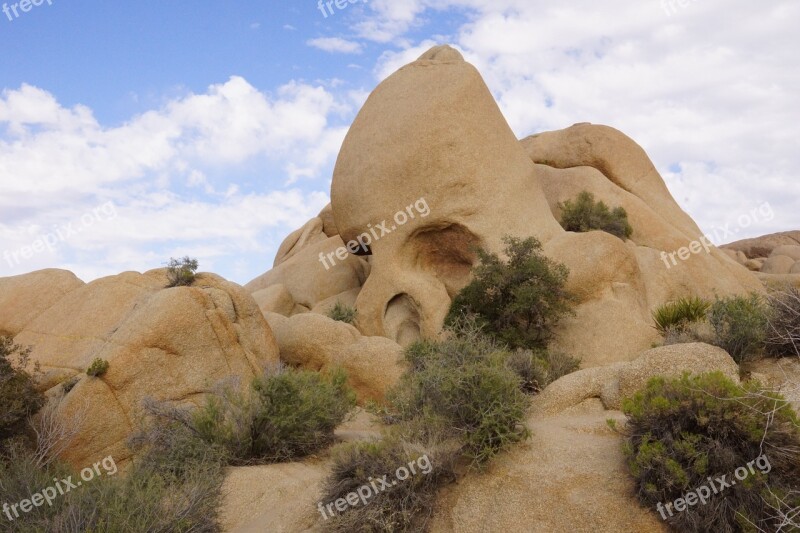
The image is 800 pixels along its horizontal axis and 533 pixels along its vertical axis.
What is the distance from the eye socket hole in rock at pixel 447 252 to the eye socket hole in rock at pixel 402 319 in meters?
1.28

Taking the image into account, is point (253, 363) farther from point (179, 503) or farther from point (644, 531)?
A: point (644, 531)

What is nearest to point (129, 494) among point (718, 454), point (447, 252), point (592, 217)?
point (718, 454)

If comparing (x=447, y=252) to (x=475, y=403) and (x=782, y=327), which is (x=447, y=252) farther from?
(x=475, y=403)

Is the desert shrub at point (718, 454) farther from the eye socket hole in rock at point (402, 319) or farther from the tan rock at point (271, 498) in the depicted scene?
the eye socket hole in rock at point (402, 319)

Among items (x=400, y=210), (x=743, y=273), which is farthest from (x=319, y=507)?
(x=743, y=273)

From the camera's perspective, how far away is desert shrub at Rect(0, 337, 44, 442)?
9367 mm

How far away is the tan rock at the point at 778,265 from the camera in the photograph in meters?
34.2

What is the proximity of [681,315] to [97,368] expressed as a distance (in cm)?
1228

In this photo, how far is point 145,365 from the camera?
444 inches

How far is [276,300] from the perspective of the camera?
2488cm

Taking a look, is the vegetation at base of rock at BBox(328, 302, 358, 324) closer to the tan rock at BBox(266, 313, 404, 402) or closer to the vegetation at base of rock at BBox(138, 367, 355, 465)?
the tan rock at BBox(266, 313, 404, 402)

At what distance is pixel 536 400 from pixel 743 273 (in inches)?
686

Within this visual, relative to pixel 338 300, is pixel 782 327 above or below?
below

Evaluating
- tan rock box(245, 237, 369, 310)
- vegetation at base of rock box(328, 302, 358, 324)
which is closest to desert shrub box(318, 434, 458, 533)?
vegetation at base of rock box(328, 302, 358, 324)
